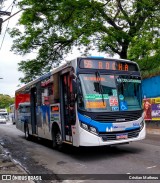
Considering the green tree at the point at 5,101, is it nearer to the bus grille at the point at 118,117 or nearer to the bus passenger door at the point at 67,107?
the bus passenger door at the point at 67,107

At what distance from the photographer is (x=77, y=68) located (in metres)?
9.85

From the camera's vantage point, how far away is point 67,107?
10633 mm

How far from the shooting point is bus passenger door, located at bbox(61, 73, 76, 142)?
10188mm

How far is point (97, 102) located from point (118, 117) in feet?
2.61

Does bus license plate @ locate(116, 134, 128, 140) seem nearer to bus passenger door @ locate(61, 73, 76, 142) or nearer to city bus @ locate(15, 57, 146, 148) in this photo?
city bus @ locate(15, 57, 146, 148)

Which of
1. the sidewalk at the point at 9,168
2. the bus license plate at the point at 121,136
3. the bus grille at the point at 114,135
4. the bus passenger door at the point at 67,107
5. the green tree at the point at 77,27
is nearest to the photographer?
the sidewalk at the point at 9,168

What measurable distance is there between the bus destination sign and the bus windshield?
277 millimetres

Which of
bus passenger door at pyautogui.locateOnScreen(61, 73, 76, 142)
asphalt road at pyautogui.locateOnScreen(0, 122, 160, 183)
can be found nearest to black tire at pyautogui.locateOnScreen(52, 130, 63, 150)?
asphalt road at pyautogui.locateOnScreen(0, 122, 160, 183)

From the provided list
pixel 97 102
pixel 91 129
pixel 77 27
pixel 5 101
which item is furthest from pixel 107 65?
pixel 5 101

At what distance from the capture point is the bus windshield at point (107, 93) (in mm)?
9656

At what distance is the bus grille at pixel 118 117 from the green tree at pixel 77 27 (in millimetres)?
9920

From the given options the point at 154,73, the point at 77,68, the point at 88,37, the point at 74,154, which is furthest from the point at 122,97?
the point at 154,73

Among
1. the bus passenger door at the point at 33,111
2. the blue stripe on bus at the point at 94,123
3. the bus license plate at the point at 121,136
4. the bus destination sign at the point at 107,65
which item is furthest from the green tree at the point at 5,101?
the blue stripe on bus at the point at 94,123

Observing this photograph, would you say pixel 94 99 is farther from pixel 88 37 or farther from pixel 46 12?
pixel 46 12
